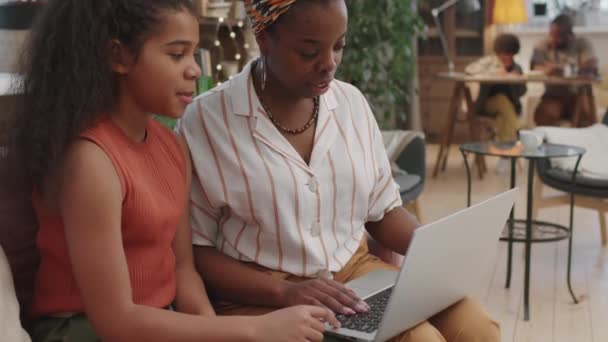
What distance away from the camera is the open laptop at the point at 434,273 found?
3.62 ft

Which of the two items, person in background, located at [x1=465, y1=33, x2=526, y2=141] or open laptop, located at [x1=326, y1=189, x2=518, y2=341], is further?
person in background, located at [x1=465, y1=33, x2=526, y2=141]

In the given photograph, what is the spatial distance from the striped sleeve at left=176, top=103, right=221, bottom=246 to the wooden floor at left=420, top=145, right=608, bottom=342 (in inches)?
63.3

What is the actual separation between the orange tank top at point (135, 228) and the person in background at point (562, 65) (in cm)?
472

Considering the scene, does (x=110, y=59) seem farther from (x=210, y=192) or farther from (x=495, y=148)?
(x=495, y=148)

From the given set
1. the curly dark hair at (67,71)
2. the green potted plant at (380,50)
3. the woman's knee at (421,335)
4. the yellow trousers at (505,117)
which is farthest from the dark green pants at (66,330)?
the yellow trousers at (505,117)

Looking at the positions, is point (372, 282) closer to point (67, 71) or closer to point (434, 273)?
point (434, 273)

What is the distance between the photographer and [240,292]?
4.56ft

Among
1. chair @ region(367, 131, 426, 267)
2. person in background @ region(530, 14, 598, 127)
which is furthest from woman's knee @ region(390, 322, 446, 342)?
person in background @ region(530, 14, 598, 127)

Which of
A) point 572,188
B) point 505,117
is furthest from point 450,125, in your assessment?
point 572,188

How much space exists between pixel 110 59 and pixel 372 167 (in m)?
0.55

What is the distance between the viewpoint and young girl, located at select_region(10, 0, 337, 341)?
1.09m

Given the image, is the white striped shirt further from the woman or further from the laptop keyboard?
the laptop keyboard

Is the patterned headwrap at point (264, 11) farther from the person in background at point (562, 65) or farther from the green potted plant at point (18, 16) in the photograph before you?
the person in background at point (562, 65)

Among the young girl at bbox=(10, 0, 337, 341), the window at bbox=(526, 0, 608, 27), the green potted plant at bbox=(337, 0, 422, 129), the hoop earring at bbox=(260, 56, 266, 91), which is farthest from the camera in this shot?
the window at bbox=(526, 0, 608, 27)
